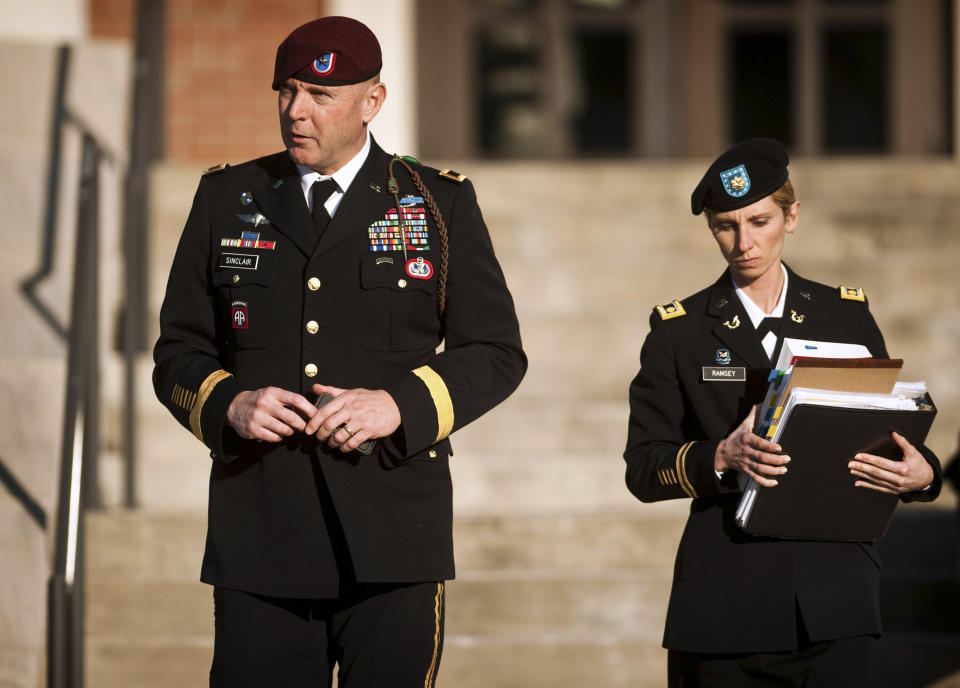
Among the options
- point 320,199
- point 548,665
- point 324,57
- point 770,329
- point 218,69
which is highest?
point 218,69

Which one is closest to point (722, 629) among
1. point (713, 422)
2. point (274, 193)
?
point (713, 422)

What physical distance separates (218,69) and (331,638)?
758cm

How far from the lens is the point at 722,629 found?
3000mm

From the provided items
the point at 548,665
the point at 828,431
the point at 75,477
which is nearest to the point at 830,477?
the point at 828,431

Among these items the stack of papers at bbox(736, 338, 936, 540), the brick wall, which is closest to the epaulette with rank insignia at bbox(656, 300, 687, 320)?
the stack of papers at bbox(736, 338, 936, 540)

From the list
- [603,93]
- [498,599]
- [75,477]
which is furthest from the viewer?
[603,93]

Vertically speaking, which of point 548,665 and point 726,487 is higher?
point 726,487

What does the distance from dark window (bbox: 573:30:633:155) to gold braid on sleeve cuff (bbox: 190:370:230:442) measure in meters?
9.99

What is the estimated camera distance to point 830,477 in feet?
9.40

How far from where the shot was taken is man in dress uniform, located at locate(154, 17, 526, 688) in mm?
2805

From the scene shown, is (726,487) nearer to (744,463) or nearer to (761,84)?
(744,463)

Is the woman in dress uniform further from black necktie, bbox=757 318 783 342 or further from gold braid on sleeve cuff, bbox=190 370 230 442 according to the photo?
gold braid on sleeve cuff, bbox=190 370 230 442

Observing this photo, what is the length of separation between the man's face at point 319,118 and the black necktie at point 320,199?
7cm

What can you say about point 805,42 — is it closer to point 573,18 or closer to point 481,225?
point 573,18
